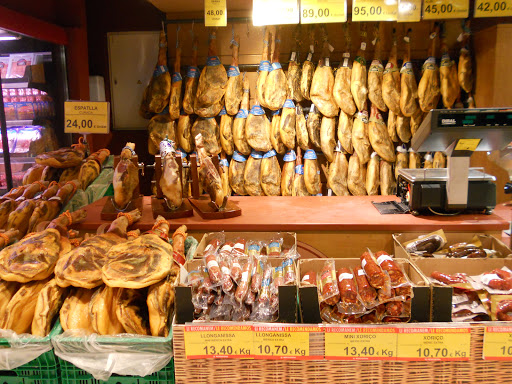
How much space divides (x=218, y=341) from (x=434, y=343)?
69 cm

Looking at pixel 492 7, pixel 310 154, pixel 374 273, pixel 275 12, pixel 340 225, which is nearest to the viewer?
pixel 374 273

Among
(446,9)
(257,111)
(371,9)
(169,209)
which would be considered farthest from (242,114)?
(169,209)

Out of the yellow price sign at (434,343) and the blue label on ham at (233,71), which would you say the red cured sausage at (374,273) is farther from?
the blue label on ham at (233,71)

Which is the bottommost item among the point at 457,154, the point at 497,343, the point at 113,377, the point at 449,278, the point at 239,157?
the point at 113,377

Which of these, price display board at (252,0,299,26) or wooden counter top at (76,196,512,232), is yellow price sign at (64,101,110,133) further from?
price display board at (252,0,299,26)

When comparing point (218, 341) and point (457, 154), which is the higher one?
point (457, 154)

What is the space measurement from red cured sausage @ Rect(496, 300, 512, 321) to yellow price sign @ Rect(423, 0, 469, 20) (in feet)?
8.26

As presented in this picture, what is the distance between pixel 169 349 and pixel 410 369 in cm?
80

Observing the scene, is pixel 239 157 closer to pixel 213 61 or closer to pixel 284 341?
pixel 213 61

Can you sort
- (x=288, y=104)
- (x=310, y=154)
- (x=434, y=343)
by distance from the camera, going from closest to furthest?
(x=434, y=343)
(x=288, y=104)
(x=310, y=154)

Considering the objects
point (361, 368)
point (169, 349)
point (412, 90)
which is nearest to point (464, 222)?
point (361, 368)

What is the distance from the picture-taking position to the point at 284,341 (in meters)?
1.44

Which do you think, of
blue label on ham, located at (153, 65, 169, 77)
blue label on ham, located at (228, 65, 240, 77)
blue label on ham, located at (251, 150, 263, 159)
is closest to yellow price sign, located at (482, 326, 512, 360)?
blue label on ham, located at (251, 150, 263, 159)

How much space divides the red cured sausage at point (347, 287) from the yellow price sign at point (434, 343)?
17 cm
